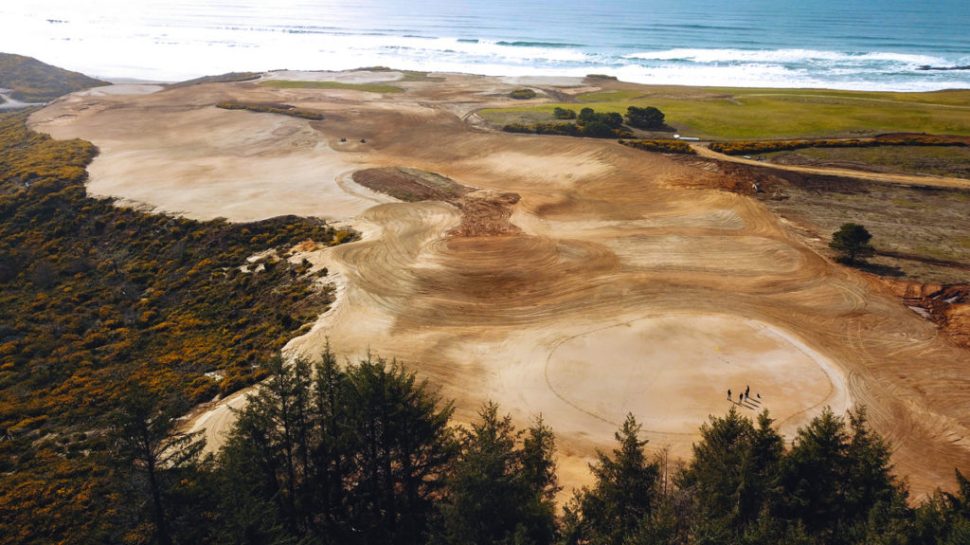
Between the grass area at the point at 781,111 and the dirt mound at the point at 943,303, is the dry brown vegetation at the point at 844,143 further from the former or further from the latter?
the dirt mound at the point at 943,303

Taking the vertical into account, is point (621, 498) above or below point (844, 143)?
below

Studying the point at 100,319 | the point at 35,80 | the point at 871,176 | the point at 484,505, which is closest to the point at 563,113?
the point at 871,176

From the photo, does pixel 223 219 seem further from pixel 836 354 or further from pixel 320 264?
pixel 836 354

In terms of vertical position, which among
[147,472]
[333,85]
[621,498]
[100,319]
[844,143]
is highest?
[333,85]

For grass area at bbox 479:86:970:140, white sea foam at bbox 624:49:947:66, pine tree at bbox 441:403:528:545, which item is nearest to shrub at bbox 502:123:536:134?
grass area at bbox 479:86:970:140

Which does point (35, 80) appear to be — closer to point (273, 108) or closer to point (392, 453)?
point (273, 108)

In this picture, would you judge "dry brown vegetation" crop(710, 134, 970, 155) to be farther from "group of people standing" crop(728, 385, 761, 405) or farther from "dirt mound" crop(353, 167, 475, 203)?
"group of people standing" crop(728, 385, 761, 405)
